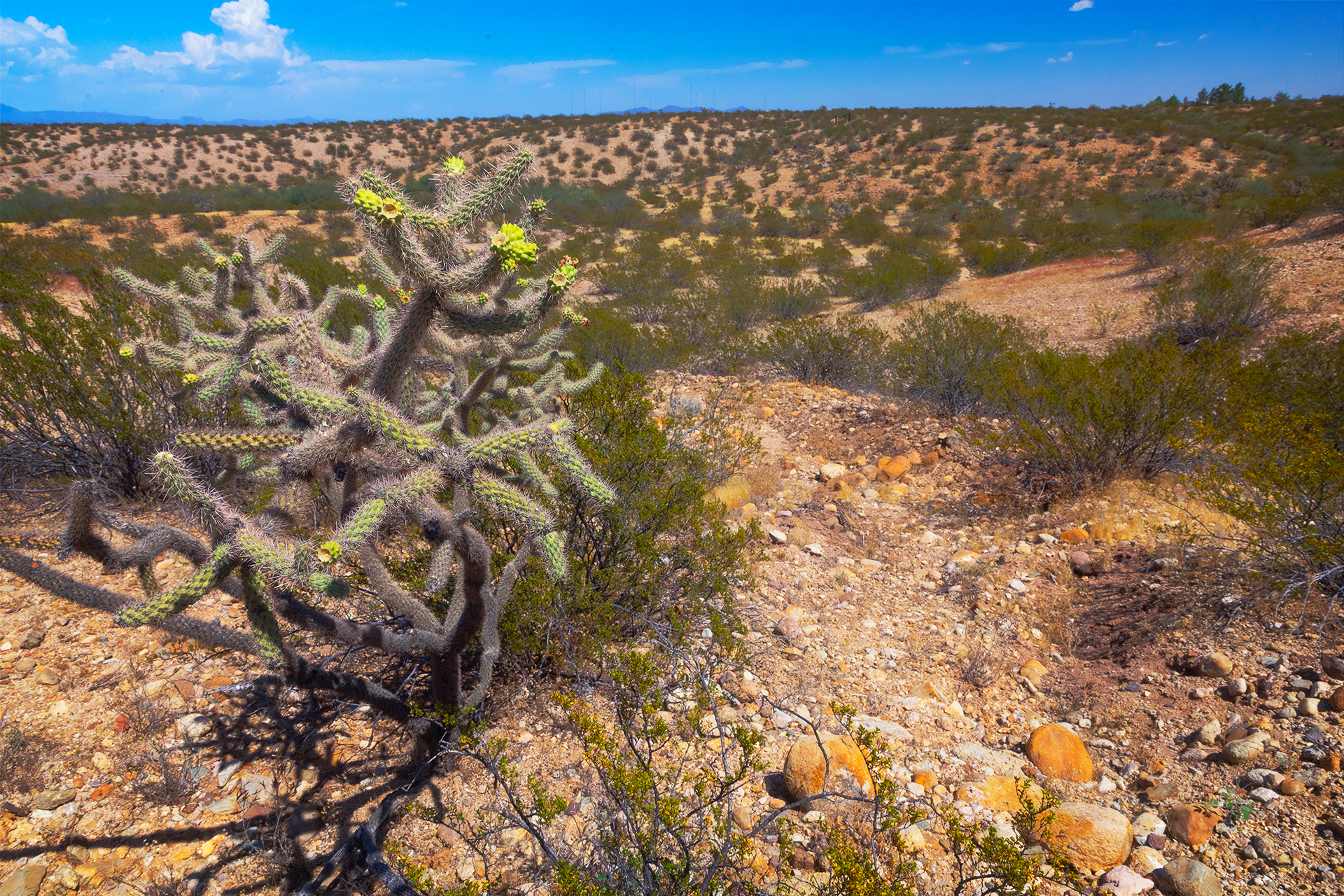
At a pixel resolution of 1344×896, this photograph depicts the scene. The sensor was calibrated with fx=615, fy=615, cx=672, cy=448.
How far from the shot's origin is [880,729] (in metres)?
3.17

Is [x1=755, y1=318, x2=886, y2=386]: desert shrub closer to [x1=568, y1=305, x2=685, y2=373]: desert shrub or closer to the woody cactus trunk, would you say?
[x1=568, y1=305, x2=685, y2=373]: desert shrub

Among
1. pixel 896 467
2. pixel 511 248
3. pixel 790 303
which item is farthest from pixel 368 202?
pixel 790 303

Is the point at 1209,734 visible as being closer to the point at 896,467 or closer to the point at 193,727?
the point at 896,467

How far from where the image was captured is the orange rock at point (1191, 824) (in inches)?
95.0

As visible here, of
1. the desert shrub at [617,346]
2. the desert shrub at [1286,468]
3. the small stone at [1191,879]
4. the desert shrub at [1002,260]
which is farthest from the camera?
the desert shrub at [1002,260]

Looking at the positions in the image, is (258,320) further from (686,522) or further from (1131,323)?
(1131,323)

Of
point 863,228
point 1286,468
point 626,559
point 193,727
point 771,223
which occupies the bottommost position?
point 193,727

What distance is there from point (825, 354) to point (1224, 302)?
6.02m

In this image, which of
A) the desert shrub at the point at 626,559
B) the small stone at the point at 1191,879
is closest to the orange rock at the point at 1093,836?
the small stone at the point at 1191,879

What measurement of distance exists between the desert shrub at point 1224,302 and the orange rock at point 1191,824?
328 inches

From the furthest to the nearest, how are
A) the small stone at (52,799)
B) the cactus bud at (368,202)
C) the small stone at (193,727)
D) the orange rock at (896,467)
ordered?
the orange rock at (896,467)
the small stone at (193,727)
the small stone at (52,799)
the cactus bud at (368,202)

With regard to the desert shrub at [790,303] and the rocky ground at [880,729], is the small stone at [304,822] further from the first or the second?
the desert shrub at [790,303]

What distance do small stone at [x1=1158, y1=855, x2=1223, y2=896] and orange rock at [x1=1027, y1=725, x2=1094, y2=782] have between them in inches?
22.9

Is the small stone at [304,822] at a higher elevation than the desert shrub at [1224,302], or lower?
lower
